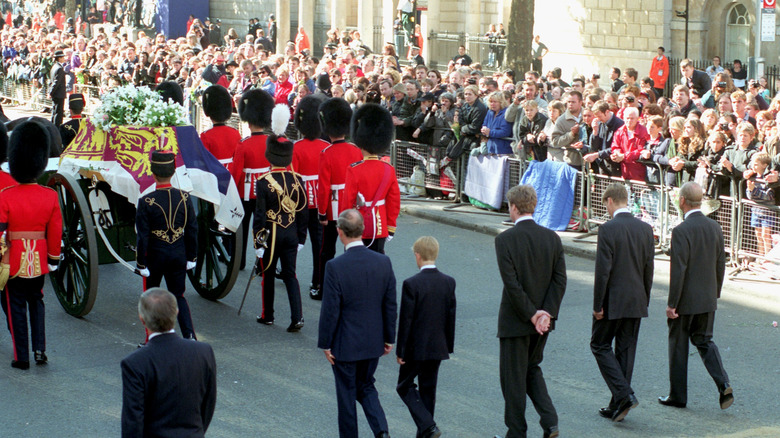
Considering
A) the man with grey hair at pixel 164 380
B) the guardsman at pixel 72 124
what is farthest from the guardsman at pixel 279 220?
the guardsman at pixel 72 124

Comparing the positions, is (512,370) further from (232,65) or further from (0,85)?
(0,85)

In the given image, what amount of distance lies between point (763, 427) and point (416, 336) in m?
2.38

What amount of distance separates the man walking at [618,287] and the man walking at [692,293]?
0.23 m

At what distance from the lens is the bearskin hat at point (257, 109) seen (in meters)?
11.3

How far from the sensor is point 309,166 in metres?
10.6

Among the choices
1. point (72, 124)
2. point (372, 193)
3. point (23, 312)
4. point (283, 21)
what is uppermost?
point (283, 21)

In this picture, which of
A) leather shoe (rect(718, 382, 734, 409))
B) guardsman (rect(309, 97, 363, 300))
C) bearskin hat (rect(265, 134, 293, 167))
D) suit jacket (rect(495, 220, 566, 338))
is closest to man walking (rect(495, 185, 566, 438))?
suit jacket (rect(495, 220, 566, 338))

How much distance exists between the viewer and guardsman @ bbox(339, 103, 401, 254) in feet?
31.2

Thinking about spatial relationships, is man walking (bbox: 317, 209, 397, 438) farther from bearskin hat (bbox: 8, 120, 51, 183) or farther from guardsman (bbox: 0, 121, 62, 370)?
bearskin hat (bbox: 8, 120, 51, 183)

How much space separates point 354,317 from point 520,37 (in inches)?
665

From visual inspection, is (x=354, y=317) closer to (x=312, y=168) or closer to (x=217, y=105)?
(x=312, y=168)

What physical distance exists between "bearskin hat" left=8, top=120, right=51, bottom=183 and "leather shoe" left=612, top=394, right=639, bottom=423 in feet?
14.8

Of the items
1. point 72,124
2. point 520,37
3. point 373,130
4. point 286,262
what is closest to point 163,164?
point 286,262

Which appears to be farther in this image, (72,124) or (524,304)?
(72,124)
